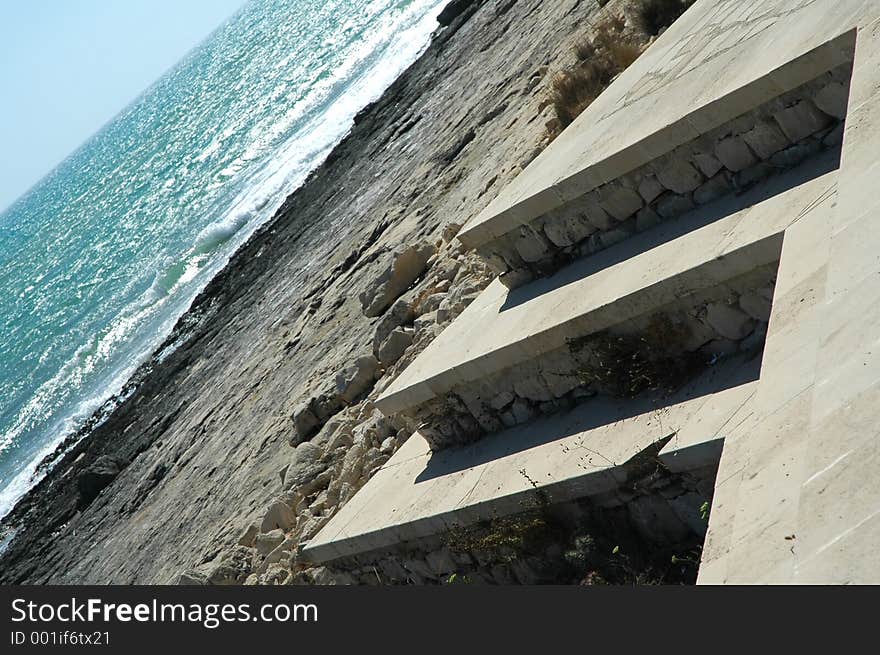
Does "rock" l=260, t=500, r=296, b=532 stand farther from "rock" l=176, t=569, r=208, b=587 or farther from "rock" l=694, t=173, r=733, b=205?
"rock" l=694, t=173, r=733, b=205

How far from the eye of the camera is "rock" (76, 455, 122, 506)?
21656 millimetres

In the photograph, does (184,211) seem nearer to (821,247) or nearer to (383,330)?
(383,330)

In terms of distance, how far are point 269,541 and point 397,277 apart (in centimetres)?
342

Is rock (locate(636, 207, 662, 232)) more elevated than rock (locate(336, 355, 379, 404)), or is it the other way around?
rock (locate(636, 207, 662, 232))

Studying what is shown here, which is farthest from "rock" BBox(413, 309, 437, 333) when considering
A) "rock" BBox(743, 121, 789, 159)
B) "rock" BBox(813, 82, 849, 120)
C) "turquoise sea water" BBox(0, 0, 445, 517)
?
"turquoise sea water" BBox(0, 0, 445, 517)

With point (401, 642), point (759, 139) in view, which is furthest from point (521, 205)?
point (401, 642)

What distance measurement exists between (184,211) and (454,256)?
42211 millimetres

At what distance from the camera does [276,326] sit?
17.5 m

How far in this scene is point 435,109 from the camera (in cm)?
2012

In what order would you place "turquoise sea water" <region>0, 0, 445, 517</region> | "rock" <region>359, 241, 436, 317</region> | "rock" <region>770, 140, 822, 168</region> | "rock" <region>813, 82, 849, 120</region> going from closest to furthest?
"rock" <region>813, 82, 849, 120</region>, "rock" <region>770, 140, 822, 168</region>, "rock" <region>359, 241, 436, 317</region>, "turquoise sea water" <region>0, 0, 445, 517</region>

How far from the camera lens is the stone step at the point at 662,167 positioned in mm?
4559

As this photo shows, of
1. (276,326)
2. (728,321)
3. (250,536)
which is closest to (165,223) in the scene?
(276,326)

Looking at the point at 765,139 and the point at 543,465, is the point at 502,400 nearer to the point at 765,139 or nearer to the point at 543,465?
the point at 543,465

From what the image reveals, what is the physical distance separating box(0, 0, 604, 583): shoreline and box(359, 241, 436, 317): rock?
0.35m
